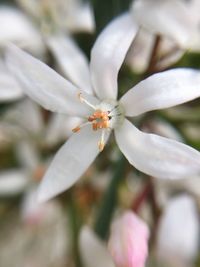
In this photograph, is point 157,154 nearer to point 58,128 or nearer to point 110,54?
point 110,54

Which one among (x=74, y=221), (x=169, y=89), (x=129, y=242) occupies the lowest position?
(x=74, y=221)

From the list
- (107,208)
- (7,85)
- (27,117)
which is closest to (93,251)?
(107,208)

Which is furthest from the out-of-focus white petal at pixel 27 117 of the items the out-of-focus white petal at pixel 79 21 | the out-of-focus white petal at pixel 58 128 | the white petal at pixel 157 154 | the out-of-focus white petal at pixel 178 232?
the white petal at pixel 157 154

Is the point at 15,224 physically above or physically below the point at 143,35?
below

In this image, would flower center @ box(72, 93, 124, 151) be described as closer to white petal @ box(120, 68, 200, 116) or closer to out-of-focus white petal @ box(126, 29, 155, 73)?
white petal @ box(120, 68, 200, 116)

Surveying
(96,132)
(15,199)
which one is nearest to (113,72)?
(96,132)

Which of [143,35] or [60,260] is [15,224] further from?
[143,35]
